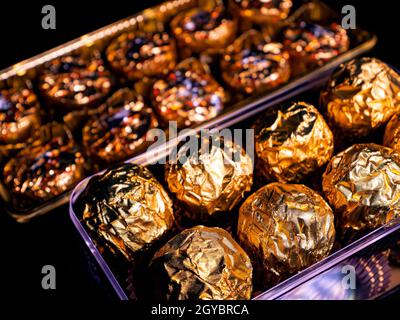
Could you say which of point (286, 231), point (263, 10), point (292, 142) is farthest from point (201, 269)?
point (263, 10)

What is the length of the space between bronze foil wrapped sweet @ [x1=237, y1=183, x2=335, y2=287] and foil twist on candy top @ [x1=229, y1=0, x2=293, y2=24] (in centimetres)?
92

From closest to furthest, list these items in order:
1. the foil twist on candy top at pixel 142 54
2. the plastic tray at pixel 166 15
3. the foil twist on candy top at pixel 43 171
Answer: the plastic tray at pixel 166 15
the foil twist on candy top at pixel 43 171
the foil twist on candy top at pixel 142 54

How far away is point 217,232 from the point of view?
106 cm

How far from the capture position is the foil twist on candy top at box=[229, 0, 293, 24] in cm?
180

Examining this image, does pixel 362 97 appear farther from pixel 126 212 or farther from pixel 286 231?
pixel 126 212

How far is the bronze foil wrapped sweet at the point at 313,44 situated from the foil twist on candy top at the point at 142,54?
1.42 ft

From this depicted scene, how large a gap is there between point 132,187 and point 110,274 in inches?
7.8

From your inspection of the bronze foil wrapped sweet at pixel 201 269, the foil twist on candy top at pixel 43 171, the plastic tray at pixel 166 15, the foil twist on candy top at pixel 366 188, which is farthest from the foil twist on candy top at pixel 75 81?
the foil twist on candy top at pixel 366 188

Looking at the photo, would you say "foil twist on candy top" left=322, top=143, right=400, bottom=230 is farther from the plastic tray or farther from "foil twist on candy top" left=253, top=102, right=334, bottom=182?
the plastic tray

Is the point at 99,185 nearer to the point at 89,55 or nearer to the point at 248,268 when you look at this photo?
the point at 248,268

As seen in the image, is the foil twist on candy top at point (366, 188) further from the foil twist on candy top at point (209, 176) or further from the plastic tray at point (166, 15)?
the plastic tray at point (166, 15)

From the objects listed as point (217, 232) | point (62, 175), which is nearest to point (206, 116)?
point (62, 175)

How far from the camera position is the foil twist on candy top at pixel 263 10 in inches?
70.9

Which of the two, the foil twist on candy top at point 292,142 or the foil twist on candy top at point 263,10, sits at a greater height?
the foil twist on candy top at point 263,10
